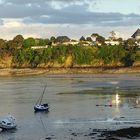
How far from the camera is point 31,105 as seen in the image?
62.2m

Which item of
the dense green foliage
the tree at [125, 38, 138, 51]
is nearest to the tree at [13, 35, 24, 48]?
the dense green foliage

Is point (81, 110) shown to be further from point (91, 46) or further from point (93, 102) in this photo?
point (91, 46)

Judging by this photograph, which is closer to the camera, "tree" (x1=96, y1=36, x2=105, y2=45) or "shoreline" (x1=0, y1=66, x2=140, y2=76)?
"shoreline" (x1=0, y1=66, x2=140, y2=76)

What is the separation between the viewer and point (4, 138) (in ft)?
131

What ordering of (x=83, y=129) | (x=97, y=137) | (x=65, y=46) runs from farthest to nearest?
(x=65, y=46) → (x=83, y=129) → (x=97, y=137)

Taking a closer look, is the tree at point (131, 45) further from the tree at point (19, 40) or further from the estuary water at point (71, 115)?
the estuary water at point (71, 115)

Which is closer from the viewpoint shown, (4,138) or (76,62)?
(4,138)

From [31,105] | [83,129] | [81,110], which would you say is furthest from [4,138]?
[31,105]

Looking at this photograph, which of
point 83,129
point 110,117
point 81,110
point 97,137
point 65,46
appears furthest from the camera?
point 65,46

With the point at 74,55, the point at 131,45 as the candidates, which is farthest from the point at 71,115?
the point at 131,45

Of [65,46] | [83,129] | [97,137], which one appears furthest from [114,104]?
[65,46]

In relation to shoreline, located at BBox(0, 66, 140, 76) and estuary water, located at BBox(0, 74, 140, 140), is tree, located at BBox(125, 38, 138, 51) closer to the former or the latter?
shoreline, located at BBox(0, 66, 140, 76)

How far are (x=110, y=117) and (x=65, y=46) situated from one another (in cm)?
12654

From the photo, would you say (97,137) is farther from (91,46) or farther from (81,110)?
(91,46)
